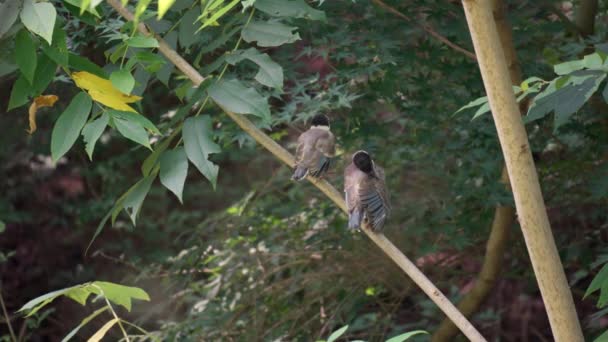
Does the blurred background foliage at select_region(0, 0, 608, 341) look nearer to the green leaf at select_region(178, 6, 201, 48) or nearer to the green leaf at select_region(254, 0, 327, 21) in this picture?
the green leaf at select_region(178, 6, 201, 48)

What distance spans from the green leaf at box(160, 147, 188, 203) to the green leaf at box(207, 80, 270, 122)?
0.55ft

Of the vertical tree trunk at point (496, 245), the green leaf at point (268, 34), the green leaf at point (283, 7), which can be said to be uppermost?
the green leaf at point (283, 7)

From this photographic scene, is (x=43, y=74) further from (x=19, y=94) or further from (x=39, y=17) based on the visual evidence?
(x=39, y=17)

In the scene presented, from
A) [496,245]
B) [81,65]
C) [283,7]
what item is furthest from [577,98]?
[496,245]

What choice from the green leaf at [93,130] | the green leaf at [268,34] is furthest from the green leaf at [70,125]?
the green leaf at [268,34]

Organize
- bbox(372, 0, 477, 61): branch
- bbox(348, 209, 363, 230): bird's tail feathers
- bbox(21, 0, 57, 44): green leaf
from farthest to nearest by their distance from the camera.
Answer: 1. bbox(372, 0, 477, 61): branch
2. bbox(348, 209, 363, 230): bird's tail feathers
3. bbox(21, 0, 57, 44): green leaf

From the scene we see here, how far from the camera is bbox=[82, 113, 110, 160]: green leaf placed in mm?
1896

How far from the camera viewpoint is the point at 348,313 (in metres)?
4.19

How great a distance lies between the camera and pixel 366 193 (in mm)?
2869

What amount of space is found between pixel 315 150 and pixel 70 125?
1.10 m

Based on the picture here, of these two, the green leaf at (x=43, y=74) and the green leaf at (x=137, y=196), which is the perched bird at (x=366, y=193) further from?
the green leaf at (x=43, y=74)

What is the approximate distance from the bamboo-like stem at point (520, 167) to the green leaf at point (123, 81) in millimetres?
749

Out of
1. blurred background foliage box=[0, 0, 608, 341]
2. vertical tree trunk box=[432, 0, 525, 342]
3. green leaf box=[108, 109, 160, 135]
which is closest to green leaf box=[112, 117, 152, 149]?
green leaf box=[108, 109, 160, 135]

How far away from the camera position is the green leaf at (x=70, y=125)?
1.89 metres
